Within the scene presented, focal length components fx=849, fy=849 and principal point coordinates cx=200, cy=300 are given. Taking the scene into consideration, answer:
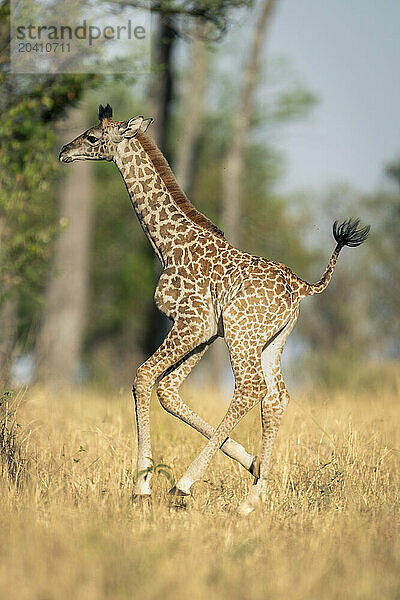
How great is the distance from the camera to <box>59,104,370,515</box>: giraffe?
6984 mm

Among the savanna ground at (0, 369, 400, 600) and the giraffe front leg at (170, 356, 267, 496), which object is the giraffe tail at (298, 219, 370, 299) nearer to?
the giraffe front leg at (170, 356, 267, 496)

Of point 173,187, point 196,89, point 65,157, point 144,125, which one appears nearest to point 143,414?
point 173,187

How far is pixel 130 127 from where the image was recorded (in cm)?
757

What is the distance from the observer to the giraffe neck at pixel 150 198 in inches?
294

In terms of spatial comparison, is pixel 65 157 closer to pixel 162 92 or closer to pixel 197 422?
pixel 197 422

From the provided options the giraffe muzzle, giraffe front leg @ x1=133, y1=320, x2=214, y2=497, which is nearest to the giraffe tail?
giraffe front leg @ x1=133, y1=320, x2=214, y2=497

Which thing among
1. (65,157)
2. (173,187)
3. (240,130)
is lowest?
(173,187)

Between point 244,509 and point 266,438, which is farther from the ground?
point 266,438

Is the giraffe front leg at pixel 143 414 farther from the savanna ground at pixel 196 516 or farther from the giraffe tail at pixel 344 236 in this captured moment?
the giraffe tail at pixel 344 236

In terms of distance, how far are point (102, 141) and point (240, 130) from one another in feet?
51.2

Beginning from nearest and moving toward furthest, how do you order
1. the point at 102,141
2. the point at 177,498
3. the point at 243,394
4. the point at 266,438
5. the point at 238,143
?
the point at 177,498 → the point at 243,394 → the point at 266,438 → the point at 102,141 → the point at 238,143

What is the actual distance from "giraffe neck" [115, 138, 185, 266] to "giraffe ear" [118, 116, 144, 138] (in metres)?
0.09

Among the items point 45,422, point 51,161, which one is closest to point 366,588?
point 45,422

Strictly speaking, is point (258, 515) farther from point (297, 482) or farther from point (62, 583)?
point (62, 583)
